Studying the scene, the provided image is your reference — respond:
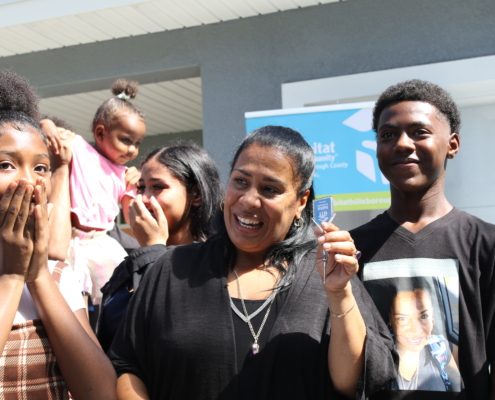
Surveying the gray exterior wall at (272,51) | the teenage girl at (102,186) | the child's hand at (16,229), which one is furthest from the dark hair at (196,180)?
the gray exterior wall at (272,51)

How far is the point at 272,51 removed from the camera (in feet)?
24.2

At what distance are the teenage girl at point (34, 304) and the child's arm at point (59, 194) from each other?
570mm

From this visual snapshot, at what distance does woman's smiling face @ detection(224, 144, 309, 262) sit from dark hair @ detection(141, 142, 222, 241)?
0.83m

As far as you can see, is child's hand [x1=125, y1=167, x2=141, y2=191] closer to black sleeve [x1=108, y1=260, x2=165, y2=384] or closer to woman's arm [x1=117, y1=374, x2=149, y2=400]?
black sleeve [x1=108, y1=260, x2=165, y2=384]

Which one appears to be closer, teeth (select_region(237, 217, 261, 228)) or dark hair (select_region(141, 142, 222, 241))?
teeth (select_region(237, 217, 261, 228))

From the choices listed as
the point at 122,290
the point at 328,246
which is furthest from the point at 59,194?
the point at 328,246

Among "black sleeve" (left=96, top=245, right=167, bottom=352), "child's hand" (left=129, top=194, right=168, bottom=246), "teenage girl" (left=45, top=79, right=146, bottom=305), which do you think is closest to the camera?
"black sleeve" (left=96, top=245, right=167, bottom=352)

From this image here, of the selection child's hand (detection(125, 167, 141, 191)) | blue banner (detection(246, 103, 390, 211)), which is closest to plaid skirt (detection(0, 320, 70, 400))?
child's hand (detection(125, 167, 141, 191))

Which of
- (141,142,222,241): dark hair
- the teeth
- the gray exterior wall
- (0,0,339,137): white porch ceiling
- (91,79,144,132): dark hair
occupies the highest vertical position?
(0,0,339,137): white porch ceiling

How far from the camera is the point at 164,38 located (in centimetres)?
797

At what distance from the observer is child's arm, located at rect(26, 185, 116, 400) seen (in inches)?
85.6

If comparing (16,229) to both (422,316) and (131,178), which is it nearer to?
(422,316)

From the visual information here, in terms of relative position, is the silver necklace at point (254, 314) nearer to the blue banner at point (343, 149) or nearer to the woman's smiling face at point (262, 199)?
the woman's smiling face at point (262, 199)

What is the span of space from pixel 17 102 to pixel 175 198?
1.00 m
